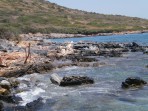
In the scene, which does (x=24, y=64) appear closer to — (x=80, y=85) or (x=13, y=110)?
(x=80, y=85)

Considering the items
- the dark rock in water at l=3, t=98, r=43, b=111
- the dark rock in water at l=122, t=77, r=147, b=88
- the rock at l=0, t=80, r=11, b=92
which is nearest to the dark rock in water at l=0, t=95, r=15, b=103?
the dark rock in water at l=3, t=98, r=43, b=111

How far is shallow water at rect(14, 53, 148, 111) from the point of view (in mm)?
27188

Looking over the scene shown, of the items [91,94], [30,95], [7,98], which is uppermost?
[7,98]

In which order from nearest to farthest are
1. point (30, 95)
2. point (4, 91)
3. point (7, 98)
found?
point (7, 98), point (4, 91), point (30, 95)

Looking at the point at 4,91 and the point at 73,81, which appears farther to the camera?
the point at 73,81

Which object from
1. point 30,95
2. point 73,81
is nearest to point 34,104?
point 30,95

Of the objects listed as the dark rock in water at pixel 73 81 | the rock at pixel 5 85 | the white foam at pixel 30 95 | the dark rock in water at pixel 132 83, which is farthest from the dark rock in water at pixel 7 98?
the dark rock in water at pixel 132 83

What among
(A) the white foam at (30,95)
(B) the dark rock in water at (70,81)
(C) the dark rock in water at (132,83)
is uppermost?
(C) the dark rock in water at (132,83)

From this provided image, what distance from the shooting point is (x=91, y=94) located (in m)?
31.8

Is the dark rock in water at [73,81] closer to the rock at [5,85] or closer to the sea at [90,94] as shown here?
the sea at [90,94]

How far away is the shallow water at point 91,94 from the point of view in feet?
89.2

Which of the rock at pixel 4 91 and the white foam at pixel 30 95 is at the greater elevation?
the rock at pixel 4 91

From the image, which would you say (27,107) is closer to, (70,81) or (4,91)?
(4,91)

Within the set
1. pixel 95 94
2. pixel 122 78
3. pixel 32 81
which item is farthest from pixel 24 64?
pixel 95 94
